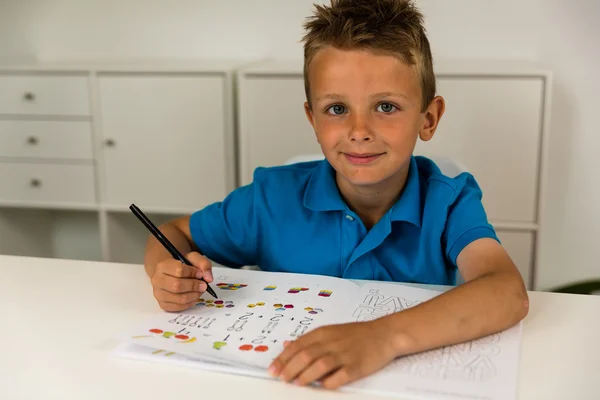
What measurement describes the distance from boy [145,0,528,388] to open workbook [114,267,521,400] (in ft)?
0.21

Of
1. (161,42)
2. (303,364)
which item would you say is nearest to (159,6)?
(161,42)

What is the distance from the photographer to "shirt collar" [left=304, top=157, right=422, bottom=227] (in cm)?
115

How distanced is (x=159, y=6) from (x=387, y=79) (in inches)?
70.7

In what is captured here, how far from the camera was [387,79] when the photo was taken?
1073 mm

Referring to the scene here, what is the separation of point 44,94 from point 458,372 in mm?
2149

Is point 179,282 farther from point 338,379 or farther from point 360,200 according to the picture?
point 360,200

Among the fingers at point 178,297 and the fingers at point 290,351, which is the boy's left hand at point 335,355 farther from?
the fingers at point 178,297

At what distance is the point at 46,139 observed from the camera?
250cm

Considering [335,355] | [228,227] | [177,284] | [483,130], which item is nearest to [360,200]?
[228,227]

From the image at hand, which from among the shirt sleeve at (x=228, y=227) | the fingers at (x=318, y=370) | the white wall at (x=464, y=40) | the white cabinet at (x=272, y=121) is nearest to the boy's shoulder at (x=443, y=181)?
the shirt sleeve at (x=228, y=227)

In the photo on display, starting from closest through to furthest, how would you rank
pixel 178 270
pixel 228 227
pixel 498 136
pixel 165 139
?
1. pixel 178 270
2. pixel 228 227
3. pixel 498 136
4. pixel 165 139

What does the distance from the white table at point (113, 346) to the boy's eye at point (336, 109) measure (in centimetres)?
40

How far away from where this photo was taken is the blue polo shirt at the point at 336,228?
3.75 ft

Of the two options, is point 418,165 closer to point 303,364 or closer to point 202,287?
point 202,287
